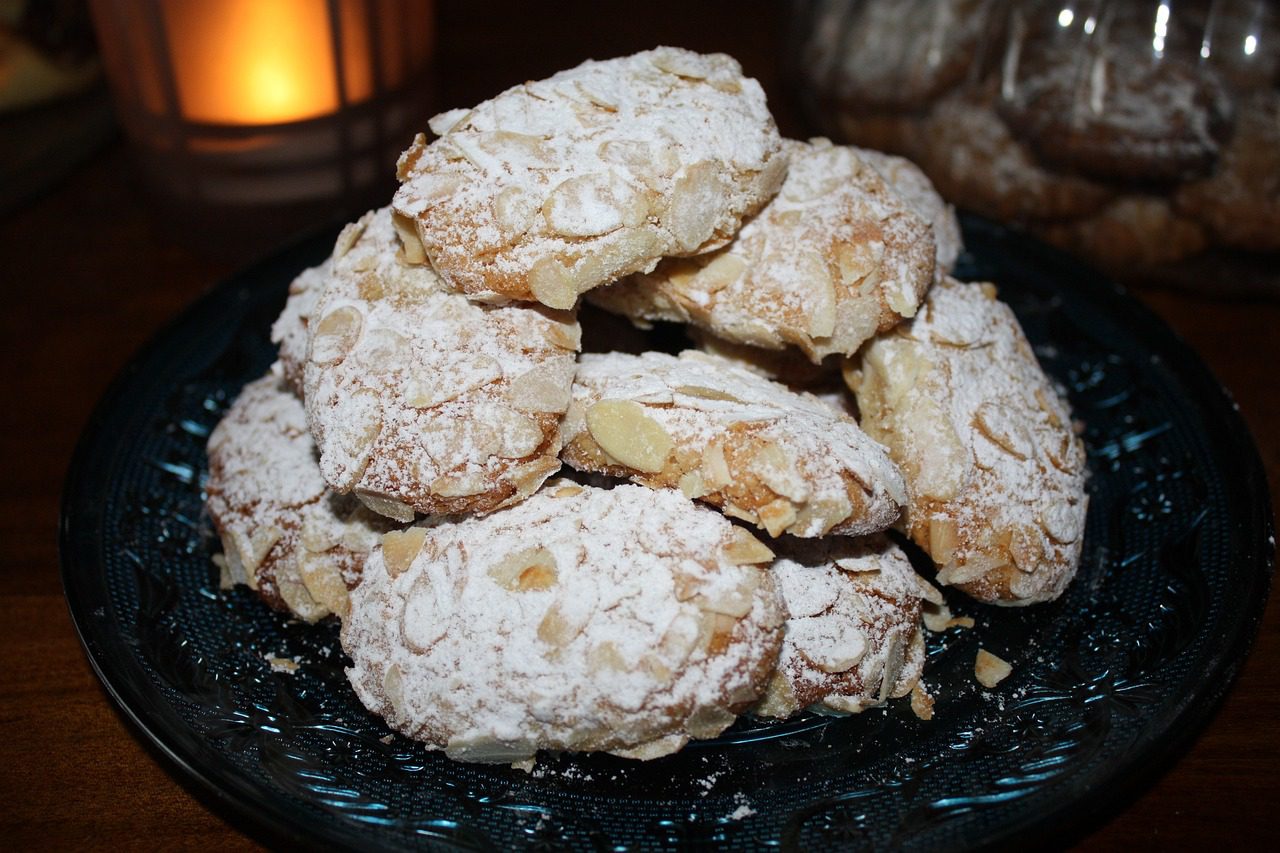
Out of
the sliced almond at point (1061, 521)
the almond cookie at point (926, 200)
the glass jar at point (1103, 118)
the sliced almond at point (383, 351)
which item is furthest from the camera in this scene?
the glass jar at point (1103, 118)

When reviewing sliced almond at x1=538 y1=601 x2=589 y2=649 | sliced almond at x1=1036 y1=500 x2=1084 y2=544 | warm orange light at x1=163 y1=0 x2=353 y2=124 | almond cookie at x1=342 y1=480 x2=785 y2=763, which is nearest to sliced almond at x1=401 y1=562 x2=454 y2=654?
almond cookie at x1=342 y1=480 x2=785 y2=763

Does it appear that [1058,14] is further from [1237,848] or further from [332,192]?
[1237,848]

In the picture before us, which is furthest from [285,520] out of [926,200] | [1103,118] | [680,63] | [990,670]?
[1103,118]

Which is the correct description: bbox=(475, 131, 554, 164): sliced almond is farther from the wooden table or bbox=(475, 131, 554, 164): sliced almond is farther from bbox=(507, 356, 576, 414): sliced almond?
the wooden table

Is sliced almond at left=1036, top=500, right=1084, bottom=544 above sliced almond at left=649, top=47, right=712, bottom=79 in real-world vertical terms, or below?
below

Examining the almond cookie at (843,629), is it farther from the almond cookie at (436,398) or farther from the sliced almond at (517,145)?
the sliced almond at (517,145)

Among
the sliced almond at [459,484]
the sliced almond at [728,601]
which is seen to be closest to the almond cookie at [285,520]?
the sliced almond at [459,484]

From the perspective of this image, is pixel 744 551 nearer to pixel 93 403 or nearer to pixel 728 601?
pixel 728 601
